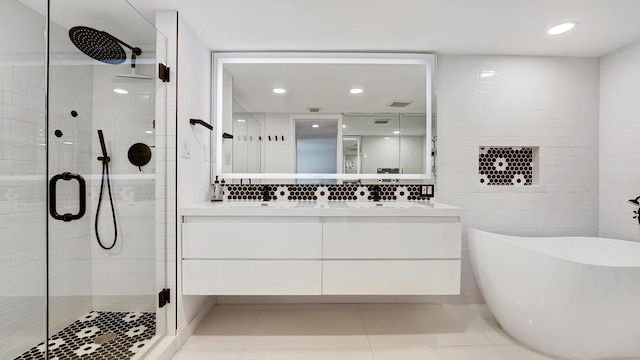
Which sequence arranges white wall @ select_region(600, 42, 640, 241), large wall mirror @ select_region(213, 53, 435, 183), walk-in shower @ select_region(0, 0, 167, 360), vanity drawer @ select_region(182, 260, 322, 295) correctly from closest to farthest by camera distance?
walk-in shower @ select_region(0, 0, 167, 360) < vanity drawer @ select_region(182, 260, 322, 295) < white wall @ select_region(600, 42, 640, 241) < large wall mirror @ select_region(213, 53, 435, 183)

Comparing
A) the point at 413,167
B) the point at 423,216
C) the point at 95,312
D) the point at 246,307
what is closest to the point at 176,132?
the point at 95,312

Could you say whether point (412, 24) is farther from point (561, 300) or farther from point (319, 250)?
point (561, 300)

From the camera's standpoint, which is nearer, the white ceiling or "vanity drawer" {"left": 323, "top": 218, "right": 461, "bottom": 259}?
the white ceiling

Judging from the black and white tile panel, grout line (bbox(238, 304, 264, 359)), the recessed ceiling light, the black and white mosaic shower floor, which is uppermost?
the recessed ceiling light

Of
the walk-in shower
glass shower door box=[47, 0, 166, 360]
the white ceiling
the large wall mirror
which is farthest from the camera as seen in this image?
the large wall mirror

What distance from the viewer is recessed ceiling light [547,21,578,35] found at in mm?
1945

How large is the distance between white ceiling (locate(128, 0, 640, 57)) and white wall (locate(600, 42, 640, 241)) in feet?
0.58

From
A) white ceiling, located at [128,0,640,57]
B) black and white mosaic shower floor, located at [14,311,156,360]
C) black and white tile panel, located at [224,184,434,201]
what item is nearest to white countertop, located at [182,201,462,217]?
black and white tile panel, located at [224,184,434,201]

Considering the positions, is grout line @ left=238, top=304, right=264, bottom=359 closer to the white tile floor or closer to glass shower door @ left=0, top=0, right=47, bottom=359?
the white tile floor

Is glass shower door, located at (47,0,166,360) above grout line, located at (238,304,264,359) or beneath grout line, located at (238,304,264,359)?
above

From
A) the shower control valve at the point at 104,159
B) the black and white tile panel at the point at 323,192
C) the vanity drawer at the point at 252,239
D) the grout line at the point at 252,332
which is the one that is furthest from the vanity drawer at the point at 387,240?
the shower control valve at the point at 104,159

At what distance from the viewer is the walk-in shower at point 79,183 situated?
151 centimetres

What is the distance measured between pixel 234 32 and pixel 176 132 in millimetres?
879

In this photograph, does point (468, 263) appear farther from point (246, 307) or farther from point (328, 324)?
point (246, 307)
